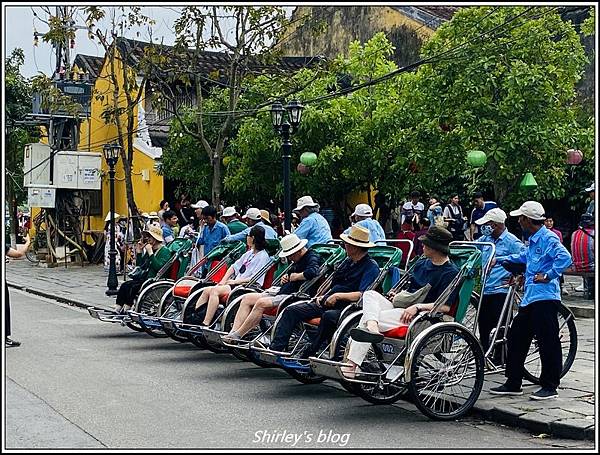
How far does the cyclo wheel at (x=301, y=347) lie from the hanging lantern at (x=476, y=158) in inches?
348

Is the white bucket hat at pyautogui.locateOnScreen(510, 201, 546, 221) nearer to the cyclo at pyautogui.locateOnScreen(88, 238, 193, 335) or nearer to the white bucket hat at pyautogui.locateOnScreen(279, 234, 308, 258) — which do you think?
the white bucket hat at pyautogui.locateOnScreen(279, 234, 308, 258)

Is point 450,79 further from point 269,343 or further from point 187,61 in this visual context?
point 269,343

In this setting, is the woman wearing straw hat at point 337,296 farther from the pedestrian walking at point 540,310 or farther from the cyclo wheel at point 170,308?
the cyclo wheel at point 170,308

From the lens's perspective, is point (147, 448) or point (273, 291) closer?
point (147, 448)

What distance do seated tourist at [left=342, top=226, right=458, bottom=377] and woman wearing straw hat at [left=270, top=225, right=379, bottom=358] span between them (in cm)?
62

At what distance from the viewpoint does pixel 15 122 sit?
34188mm

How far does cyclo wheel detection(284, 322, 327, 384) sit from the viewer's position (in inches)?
365

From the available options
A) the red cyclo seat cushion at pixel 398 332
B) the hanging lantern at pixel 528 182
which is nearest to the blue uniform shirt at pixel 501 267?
the red cyclo seat cushion at pixel 398 332

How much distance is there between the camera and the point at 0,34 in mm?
8930

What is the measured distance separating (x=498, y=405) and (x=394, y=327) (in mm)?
1131

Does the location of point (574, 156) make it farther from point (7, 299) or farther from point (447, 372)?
point (447, 372)

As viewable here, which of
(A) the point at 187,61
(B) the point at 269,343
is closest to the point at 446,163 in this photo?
(A) the point at 187,61

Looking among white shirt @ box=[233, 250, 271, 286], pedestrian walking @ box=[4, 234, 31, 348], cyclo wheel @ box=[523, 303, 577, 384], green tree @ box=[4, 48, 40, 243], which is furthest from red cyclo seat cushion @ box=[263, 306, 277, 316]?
green tree @ box=[4, 48, 40, 243]

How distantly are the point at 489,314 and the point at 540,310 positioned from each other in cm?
113
